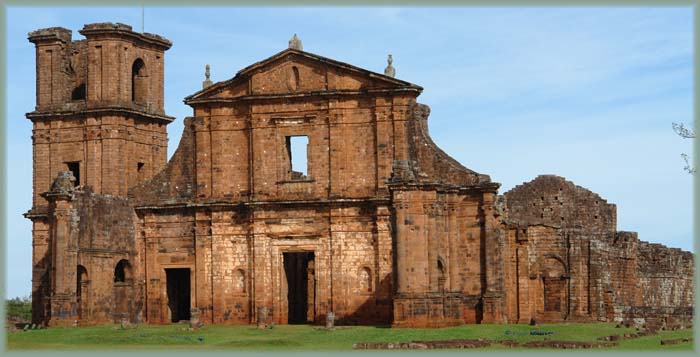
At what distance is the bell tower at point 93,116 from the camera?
49.9m

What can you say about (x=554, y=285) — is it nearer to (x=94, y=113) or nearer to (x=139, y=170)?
(x=139, y=170)

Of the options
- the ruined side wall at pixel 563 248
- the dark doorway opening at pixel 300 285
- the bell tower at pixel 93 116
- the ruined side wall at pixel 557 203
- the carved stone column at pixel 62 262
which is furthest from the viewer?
the ruined side wall at pixel 557 203

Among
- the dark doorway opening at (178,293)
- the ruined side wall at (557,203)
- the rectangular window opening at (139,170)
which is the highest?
the rectangular window opening at (139,170)

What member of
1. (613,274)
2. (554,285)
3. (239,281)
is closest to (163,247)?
(239,281)

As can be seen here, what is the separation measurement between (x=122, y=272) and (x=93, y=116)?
542 cm

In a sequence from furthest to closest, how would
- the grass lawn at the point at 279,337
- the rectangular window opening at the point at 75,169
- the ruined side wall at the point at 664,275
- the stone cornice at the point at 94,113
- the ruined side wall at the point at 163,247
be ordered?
the ruined side wall at the point at 664,275 < the rectangular window opening at the point at 75,169 < the stone cornice at the point at 94,113 < the ruined side wall at the point at 163,247 < the grass lawn at the point at 279,337

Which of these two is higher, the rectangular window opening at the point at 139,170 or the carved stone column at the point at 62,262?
the rectangular window opening at the point at 139,170

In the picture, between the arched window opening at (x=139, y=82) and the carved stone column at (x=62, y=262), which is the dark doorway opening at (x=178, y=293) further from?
the arched window opening at (x=139, y=82)

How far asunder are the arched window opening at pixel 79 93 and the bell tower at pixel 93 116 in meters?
0.04

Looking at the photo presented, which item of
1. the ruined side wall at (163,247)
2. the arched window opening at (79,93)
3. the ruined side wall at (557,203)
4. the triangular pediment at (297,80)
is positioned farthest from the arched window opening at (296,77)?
the ruined side wall at (557,203)

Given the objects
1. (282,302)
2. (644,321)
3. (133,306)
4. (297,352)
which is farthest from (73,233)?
(644,321)

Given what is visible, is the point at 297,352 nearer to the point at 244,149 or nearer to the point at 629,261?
the point at 244,149

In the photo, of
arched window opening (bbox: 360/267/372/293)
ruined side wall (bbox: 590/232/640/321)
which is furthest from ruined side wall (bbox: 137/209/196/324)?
ruined side wall (bbox: 590/232/640/321)

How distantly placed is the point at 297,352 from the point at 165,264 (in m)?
15.7
